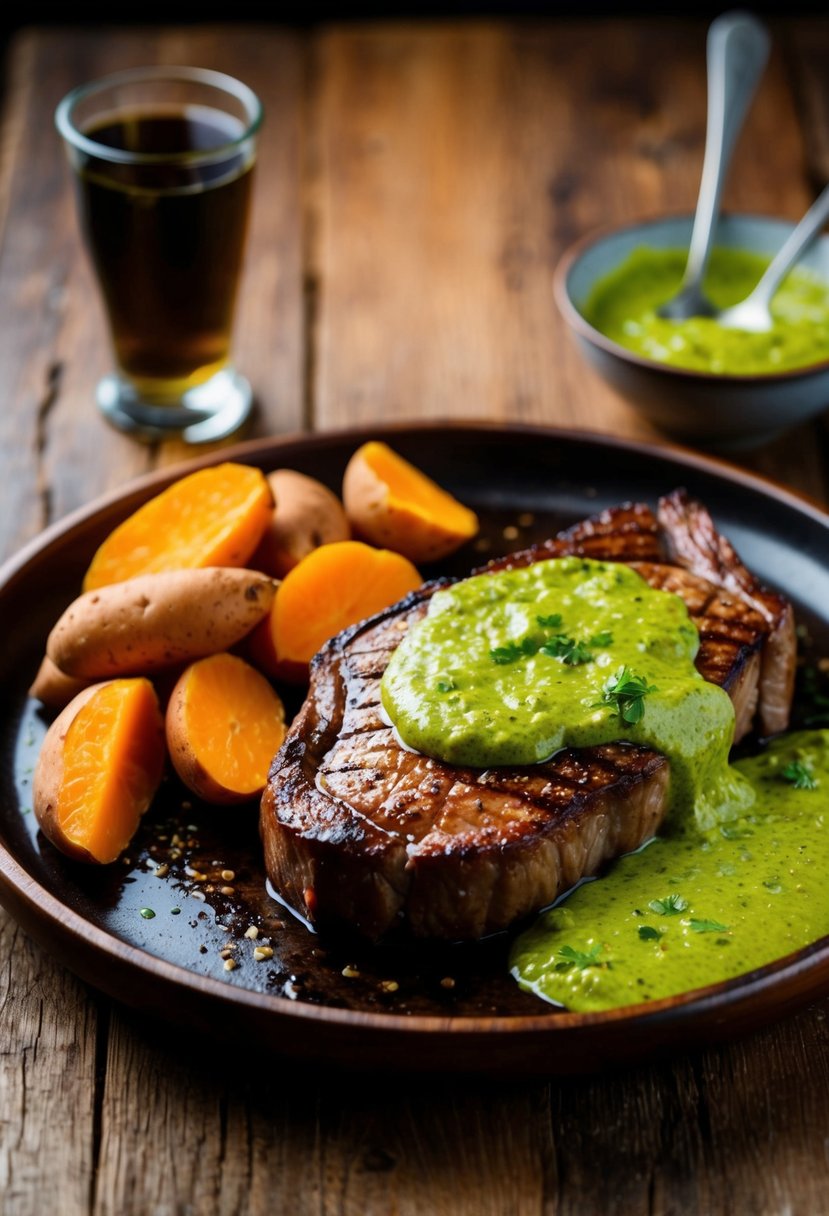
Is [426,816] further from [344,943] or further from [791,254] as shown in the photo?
[791,254]

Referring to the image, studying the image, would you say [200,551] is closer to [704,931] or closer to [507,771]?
[507,771]

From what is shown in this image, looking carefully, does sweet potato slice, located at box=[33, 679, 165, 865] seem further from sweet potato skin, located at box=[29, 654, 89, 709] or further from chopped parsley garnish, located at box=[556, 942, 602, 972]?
chopped parsley garnish, located at box=[556, 942, 602, 972]

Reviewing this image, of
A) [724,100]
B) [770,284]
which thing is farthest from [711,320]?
[724,100]

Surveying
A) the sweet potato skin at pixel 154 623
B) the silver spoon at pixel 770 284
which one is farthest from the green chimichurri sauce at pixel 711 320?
the sweet potato skin at pixel 154 623

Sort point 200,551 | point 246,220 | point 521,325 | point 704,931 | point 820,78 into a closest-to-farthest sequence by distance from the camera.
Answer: point 704,931 < point 200,551 < point 246,220 < point 521,325 < point 820,78

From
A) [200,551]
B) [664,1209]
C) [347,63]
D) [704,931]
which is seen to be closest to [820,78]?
[347,63]


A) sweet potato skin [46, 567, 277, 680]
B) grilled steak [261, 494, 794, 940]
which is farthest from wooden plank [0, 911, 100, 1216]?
sweet potato skin [46, 567, 277, 680]

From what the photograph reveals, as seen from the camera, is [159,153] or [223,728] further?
[159,153]
